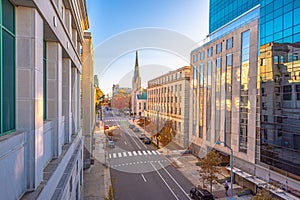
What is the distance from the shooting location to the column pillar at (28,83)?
4.69 m

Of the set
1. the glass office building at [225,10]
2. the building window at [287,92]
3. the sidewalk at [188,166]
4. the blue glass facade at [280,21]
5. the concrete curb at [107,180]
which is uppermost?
the glass office building at [225,10]

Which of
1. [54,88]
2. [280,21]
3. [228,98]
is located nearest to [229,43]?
[228,98]

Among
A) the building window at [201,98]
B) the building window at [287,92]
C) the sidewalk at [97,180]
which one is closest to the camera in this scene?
the building window at [287,92]

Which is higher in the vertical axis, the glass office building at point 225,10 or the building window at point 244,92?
the glass office building at point 225,10

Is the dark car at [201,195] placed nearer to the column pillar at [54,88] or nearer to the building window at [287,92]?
the building window at [287,92]

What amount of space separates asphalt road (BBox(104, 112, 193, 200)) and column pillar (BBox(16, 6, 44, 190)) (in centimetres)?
1281

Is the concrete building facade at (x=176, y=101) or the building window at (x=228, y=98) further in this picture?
the concrete building facade at (x=176, y=101)

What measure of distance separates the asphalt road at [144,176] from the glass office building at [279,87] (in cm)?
814

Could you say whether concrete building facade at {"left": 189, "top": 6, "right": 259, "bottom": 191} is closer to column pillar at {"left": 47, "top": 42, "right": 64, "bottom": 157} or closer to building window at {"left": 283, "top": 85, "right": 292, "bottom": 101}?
building window at {"left": 283, "top": 85, "right": 292, "bottom": 101}

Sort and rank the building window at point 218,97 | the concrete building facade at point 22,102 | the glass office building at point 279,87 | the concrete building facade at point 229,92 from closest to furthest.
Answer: the concrete building facade at point 22,102 < the glass office building at point 279,87 < the concrete building facade at point 229,92 < the building window at point 218,97

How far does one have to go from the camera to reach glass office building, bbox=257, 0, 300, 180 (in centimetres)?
1467

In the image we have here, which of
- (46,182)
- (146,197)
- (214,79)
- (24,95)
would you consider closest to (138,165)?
(146,197)

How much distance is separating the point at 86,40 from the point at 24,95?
1860 centimetres

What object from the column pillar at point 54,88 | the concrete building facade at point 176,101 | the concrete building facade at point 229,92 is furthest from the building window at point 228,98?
the column pillar at point 54,88
